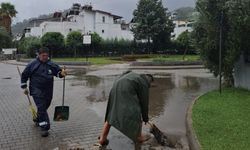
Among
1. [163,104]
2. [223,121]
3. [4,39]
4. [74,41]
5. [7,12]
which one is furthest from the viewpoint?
[7,12]

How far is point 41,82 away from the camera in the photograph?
779 centimetres

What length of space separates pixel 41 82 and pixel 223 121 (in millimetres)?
3596

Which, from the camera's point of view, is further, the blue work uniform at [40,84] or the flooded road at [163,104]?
the blue work uniform at [40,84]

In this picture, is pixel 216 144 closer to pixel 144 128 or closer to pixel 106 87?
pixel 144 128

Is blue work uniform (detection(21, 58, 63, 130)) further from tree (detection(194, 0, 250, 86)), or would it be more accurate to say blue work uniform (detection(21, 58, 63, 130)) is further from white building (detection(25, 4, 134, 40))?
white building (detection(25, 4, 134, 40))

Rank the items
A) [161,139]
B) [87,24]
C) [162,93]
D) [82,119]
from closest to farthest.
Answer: [161,139] < [82,119] < [162,93] < [87,24]

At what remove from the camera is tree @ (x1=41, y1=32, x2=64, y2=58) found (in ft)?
147

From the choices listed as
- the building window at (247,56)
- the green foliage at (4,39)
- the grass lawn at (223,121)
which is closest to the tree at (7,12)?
the green foliage at (4,39)

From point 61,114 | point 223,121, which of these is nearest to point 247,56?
→ point 223,121

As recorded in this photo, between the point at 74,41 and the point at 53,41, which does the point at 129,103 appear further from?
the point at 74,41

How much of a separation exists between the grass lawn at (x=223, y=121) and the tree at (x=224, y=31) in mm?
1794

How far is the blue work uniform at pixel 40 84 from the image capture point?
25.2 ft

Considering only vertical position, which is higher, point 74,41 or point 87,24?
point 87,24

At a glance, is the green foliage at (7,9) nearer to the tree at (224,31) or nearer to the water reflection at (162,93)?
the water reflection at (162,93)
